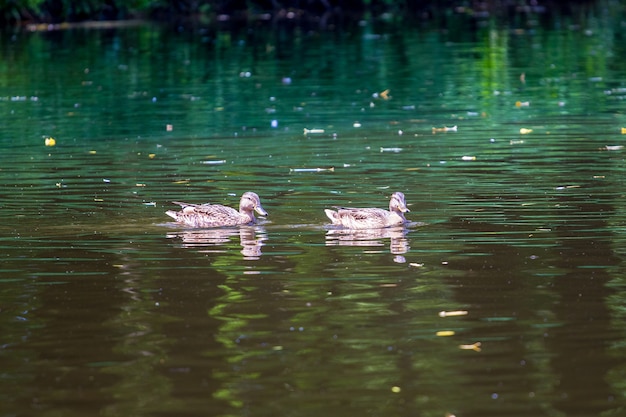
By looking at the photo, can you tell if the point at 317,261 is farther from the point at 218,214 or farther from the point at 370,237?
the point at 218,214

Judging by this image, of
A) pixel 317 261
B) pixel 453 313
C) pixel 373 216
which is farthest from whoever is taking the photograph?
pixel 373 216

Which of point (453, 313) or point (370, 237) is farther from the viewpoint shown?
point (370, 237)

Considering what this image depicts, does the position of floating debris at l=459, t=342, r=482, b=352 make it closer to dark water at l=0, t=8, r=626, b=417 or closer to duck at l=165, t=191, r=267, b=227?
dark water at l=0, t=8, r=626, b=417

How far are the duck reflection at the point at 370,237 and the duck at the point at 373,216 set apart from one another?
6cm

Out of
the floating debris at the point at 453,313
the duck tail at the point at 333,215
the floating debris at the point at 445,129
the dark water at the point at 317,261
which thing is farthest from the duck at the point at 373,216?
the floating debris at the point at 445,129

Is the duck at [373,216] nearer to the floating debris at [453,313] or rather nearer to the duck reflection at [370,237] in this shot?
the duck reflection at [370,237]

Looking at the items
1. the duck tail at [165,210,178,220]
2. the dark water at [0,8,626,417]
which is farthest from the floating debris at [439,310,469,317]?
the duck tail at [165,210,178,220]

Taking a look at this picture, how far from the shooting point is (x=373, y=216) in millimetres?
14180

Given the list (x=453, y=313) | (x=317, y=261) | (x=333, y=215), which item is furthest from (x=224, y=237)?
(x=453, y=313)

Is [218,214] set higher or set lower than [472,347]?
higher

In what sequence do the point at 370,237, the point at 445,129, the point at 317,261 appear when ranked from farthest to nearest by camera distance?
1. the point at 445,129
2. the point at 370,237
3. the point at 317,261

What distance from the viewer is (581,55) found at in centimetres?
3947

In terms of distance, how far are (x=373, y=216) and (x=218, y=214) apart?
5.24 feet

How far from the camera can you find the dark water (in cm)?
881
